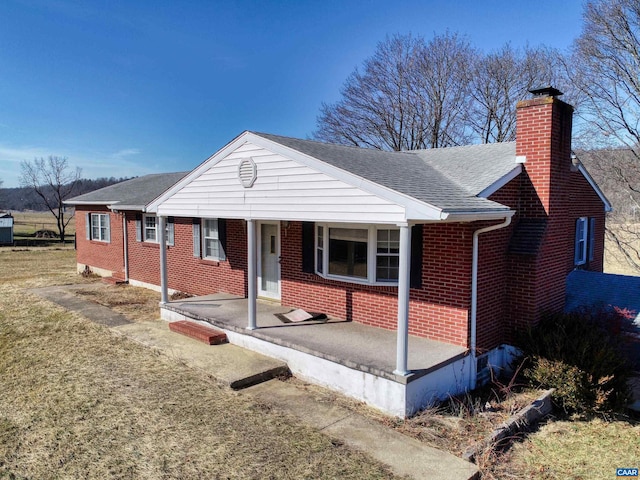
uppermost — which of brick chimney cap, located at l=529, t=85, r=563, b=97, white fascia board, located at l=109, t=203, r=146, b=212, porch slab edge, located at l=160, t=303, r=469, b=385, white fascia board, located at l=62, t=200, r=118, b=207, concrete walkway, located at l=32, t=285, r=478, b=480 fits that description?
brick chimney cap, located at l=529, t=85, r=563, b=97

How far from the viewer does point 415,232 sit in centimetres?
759

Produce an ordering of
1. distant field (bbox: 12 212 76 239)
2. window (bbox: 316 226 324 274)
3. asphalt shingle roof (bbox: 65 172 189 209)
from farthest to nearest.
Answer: distant field (bbox: 12 212 76 239)
asphalt shingle roof (bbox: 65 172 189 209)
window (bbox: 316 226 324 274)

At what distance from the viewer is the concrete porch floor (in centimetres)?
637

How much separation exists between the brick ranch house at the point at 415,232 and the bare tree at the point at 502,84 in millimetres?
17868

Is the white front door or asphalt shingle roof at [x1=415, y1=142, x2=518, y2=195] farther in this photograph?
the white front door

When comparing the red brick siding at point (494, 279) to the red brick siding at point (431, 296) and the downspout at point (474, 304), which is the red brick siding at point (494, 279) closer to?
the downspout at point (474, 304)

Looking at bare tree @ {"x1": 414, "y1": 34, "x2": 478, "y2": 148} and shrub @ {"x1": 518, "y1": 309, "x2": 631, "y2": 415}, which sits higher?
bare tree @ {"x1": 414, "y1": 34, "x2": 478, "y2": 148}

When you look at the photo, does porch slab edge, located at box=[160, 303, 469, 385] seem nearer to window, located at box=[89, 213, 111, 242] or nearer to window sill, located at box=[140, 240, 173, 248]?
window sill, located at box=[140, 240, 173, 248]

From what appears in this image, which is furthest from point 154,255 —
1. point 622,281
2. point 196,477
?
Answer: point 622,281

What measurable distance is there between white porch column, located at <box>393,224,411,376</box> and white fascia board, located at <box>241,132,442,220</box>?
351 mm

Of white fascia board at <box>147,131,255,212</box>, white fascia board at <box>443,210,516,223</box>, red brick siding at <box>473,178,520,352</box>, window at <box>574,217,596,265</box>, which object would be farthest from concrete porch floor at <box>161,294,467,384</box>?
window at <box>574,217,596,265</box>

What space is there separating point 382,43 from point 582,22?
14.0 meters

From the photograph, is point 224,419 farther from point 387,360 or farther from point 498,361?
point 498,361

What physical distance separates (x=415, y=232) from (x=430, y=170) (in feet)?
6.38
